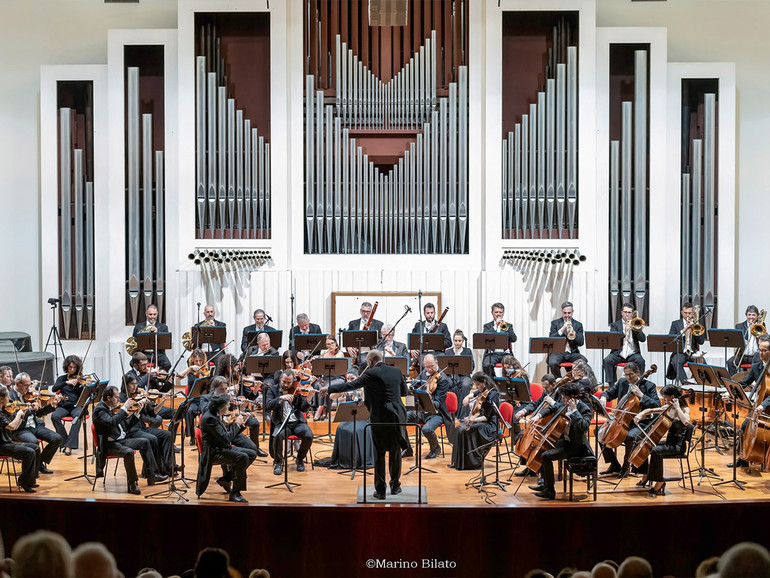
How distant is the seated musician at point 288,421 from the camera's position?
7.92m

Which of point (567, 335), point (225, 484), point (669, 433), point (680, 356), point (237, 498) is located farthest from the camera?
point (567, 335)

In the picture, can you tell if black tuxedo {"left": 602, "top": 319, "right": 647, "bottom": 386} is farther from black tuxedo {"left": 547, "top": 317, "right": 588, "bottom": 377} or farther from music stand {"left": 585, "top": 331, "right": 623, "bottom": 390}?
music stand {"left": 585, "top": 331, "right": 623, "bottom": 390}

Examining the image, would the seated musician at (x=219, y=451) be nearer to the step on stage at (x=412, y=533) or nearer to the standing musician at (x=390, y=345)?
the step on stage at (x=412, y=533)

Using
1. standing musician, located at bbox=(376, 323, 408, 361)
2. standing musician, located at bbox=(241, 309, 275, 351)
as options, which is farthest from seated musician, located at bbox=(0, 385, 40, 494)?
standing musician, located at bbox=(376, 323, 408, 361)

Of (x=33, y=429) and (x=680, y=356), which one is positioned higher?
(x=680, y=356)

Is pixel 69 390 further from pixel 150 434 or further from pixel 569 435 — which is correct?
pixel 569 435

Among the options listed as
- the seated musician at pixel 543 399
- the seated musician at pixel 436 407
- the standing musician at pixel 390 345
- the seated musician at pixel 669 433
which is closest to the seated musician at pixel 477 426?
A: the seated musician at pixel 543 399

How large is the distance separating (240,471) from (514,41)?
25.9 ft

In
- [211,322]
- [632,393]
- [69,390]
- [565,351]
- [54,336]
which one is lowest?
[69,390]

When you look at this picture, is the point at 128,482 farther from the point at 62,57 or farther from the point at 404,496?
the point at 62,57

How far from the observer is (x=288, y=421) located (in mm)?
7918

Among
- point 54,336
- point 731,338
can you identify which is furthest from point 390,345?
point 54,336

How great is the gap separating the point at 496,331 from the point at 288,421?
3.50 m

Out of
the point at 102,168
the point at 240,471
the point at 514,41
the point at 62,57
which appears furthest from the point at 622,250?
the point at 62,57
